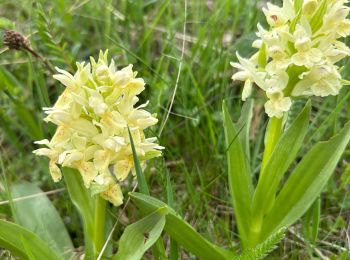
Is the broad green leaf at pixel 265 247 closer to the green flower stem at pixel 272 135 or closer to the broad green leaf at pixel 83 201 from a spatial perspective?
the green flower stem at pixel 272 135

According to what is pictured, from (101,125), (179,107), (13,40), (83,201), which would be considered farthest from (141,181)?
(179,107)

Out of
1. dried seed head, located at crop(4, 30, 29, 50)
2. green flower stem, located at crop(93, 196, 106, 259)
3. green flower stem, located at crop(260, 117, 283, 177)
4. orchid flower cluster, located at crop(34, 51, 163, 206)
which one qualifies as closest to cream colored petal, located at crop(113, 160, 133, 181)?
orchid flower cluster, located at crop(34, 51, 163, 206)

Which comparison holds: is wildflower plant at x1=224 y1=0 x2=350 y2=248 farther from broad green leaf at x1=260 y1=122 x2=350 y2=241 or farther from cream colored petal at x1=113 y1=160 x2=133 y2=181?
cream colored petal at x1=113 y1=160 x2=133 y2=181

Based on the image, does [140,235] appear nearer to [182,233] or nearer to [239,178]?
[182,233]

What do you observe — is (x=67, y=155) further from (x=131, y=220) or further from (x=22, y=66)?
(x=22, y=66)

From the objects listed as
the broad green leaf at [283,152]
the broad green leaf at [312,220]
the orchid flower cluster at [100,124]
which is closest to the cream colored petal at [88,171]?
the orchid flower cluster at [100,124]

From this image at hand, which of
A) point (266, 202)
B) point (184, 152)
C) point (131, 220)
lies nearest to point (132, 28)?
point (184, 152)
